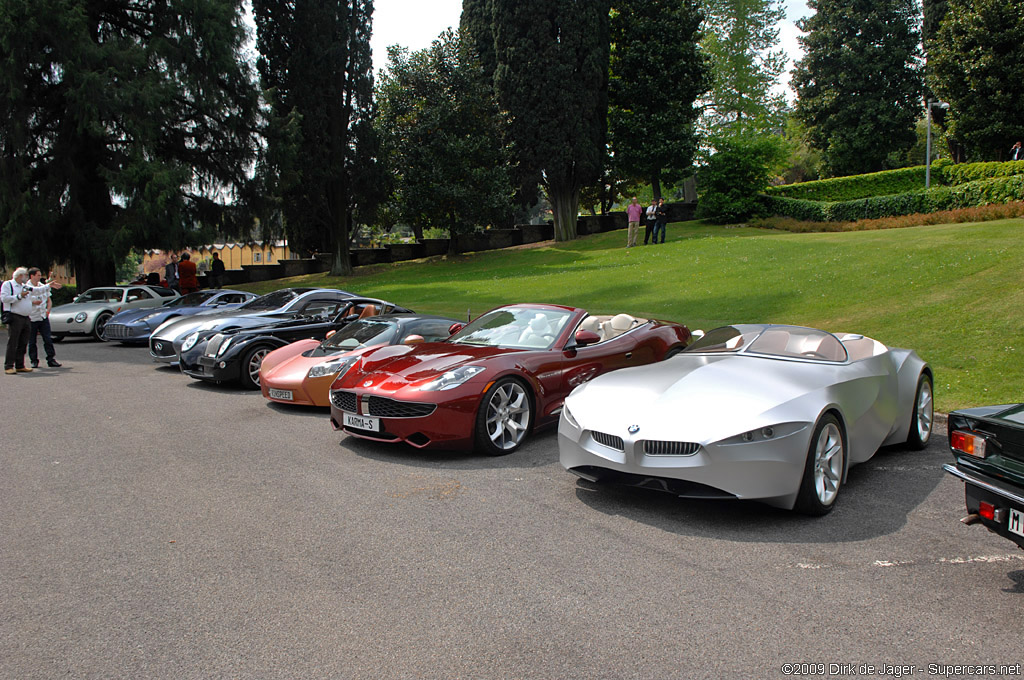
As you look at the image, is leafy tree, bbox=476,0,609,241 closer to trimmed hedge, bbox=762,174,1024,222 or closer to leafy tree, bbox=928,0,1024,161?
trimmed hedge, bbox=762,174,1024,222

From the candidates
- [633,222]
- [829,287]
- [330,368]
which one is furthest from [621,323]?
[633,222]

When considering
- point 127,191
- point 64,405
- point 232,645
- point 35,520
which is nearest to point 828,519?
point 232,645

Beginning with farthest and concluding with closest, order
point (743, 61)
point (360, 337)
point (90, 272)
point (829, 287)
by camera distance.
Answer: point (743, 61)
point (90, 272)
point (829, 287)
point (360, 337)

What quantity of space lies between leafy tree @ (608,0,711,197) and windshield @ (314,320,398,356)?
29325mm

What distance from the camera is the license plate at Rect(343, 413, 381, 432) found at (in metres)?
6.87

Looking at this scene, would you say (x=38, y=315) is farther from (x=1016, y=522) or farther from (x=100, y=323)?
(x=1016, y=522)

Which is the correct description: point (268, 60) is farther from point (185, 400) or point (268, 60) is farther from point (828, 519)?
point (828, 519)

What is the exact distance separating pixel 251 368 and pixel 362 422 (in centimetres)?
475

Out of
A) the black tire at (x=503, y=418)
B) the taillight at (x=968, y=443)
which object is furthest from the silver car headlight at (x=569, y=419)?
the taillight at (x=968, y=443)

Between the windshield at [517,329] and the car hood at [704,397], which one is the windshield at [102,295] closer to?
the windshield at [517,329]

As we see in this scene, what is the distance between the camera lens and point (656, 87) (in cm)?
3709

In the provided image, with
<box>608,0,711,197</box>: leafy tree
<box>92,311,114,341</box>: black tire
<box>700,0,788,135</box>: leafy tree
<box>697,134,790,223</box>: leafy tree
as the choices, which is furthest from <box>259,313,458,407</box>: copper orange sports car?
<box>700,0,788,135</box>: leafy tree

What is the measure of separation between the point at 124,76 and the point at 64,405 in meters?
18.7

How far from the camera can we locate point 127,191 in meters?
24.4
